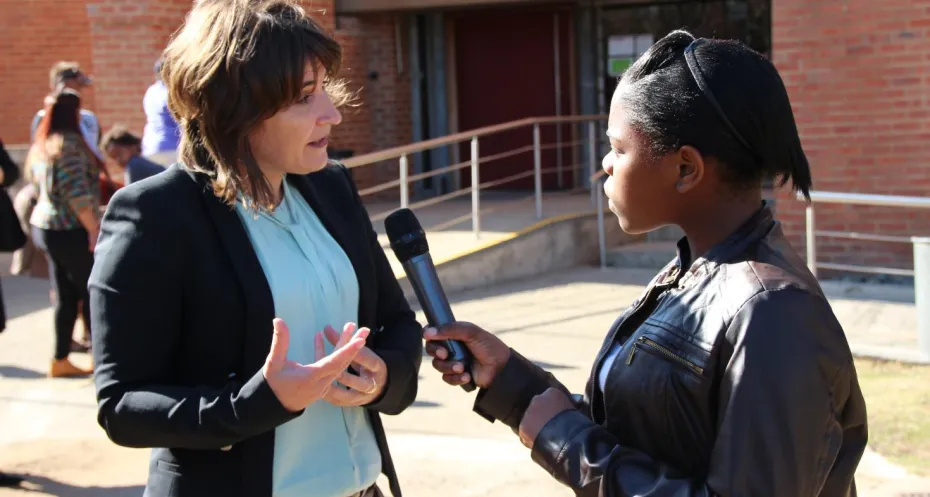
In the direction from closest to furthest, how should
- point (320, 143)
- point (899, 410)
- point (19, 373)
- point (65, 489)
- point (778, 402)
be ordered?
point (778, 402) < point (320, 143) < point (65, 489) < point (899, 410) < point (19, 373)

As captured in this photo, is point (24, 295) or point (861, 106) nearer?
point (861, 106)

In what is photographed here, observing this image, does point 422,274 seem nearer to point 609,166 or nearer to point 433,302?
point 433,302

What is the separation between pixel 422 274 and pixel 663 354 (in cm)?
71

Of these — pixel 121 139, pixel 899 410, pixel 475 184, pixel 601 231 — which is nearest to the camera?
pixel 899 410

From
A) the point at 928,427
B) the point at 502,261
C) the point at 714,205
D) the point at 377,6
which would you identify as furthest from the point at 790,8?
the point at 714,205

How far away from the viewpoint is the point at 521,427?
1788 millimetres

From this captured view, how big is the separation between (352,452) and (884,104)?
22.4 ft

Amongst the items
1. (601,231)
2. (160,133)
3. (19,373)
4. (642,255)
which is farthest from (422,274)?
(642,255)

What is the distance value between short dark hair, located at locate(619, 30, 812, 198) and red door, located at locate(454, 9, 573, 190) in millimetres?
11112

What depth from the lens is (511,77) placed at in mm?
12938

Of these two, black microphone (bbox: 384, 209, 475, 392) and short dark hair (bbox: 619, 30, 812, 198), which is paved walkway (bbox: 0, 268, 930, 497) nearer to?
black microphone (bbox: 384, 209, 475, 392)

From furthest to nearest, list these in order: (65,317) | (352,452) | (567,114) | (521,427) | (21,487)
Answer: (567,114)
(65,317)
(21,487)
(352,452)
(521,427)

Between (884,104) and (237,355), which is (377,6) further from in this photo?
(237,355)

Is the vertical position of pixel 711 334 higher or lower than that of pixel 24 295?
higher
